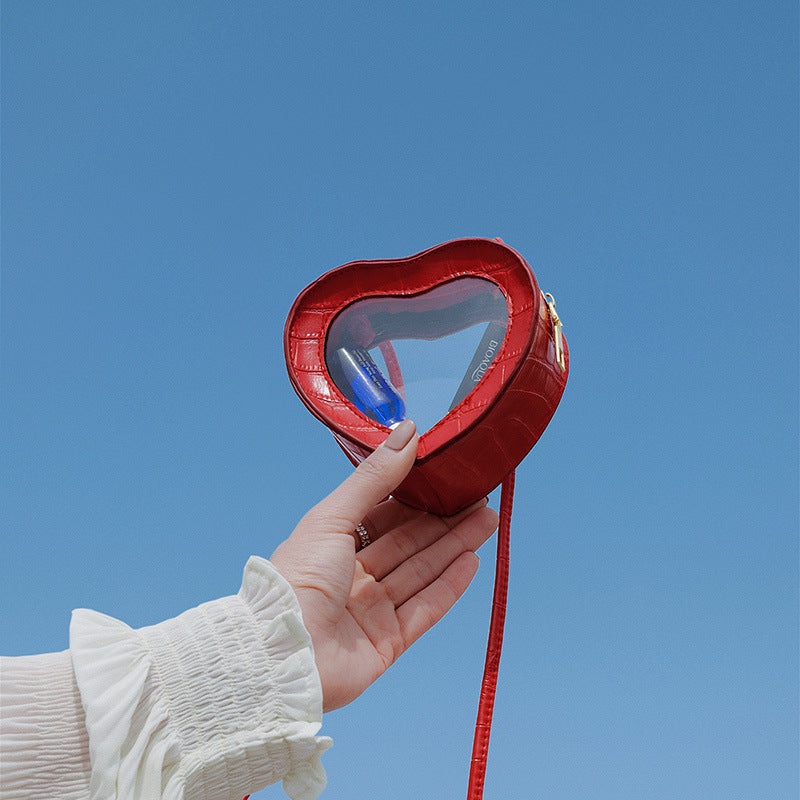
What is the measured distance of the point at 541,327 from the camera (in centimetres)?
144

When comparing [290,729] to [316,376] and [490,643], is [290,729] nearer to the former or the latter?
[490,643]

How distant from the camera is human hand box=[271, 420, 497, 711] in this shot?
1.32 metres

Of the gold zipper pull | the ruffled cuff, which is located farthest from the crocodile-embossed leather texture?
the ruffled cuff

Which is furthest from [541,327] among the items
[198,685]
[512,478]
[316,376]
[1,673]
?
[1,673]

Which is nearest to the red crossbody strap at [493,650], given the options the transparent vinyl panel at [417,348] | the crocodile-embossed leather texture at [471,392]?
the crocodile-embossed leather texture at [471,392]

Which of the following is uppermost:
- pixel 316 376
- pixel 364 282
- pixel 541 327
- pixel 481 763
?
pixel 364 282

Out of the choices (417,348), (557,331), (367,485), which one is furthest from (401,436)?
(557,331)

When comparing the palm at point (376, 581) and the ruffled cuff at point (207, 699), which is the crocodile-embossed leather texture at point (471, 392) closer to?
the palm at point (376, 581)

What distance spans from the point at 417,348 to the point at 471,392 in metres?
0.20

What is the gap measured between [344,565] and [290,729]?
31cm

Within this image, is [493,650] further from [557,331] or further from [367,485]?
[557,331]

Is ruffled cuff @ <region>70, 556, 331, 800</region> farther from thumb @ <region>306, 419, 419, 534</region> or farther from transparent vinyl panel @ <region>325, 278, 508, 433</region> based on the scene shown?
transparent vinyl panel @ <region>325, 278, 508, 433</region>

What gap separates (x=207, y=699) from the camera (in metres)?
1.11

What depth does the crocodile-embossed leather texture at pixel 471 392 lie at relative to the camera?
1.43 m
